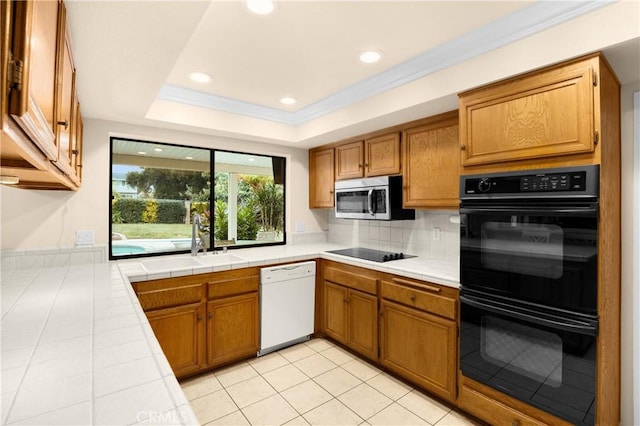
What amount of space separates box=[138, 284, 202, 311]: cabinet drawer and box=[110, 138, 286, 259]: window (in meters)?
0.67

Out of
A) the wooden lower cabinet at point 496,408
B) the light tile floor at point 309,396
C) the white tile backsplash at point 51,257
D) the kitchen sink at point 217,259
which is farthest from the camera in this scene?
the kitchen sink at point 217,259

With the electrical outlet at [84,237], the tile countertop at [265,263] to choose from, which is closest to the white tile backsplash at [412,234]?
the tile countertop at [265,263]

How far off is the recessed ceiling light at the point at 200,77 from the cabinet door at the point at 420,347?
2.23 m

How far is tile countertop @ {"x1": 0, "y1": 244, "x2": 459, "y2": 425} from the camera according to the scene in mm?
670

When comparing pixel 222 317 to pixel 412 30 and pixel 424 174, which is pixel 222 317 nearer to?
pixel 424 174

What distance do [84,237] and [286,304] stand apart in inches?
68.8

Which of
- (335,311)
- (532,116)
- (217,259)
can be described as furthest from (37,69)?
(335,311)

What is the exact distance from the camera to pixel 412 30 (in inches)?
72.0

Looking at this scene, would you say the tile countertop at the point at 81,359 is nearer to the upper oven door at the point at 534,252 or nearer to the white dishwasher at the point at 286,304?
the white dishwasher at the point at 286,304

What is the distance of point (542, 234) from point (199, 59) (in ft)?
7.59

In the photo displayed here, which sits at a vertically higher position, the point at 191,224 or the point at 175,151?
the point at 175,151

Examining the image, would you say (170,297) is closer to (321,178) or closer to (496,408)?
(321,178)

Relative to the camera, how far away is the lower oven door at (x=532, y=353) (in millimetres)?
1521

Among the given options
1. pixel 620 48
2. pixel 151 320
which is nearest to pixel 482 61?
pixel 620 48
